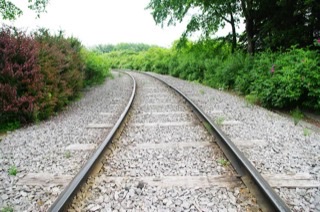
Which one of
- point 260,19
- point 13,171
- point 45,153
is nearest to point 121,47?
point 260,19

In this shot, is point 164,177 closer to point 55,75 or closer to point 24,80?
point 24,80

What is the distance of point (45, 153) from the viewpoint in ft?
13.4

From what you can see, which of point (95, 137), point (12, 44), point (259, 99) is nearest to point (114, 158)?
point (95, 137)

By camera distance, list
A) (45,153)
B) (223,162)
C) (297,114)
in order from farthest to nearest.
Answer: (297,114), (45,153), (223,162)

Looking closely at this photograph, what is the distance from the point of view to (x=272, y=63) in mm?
7934

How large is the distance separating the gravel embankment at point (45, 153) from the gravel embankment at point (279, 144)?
2.48 m

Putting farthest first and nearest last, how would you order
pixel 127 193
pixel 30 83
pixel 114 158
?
pixel 30 83, pixel 114 158, pixel 127 193

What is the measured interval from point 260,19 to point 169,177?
440 inches

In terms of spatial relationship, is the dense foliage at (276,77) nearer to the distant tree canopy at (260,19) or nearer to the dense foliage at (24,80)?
the distant tree canopy at (260,19)

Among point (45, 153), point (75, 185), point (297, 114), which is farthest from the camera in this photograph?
point (297, 114)

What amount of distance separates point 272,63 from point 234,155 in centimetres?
544

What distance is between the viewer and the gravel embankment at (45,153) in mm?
2777

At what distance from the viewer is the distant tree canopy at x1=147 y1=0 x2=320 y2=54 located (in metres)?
9.30

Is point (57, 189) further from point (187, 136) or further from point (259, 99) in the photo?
point (259, 99)
